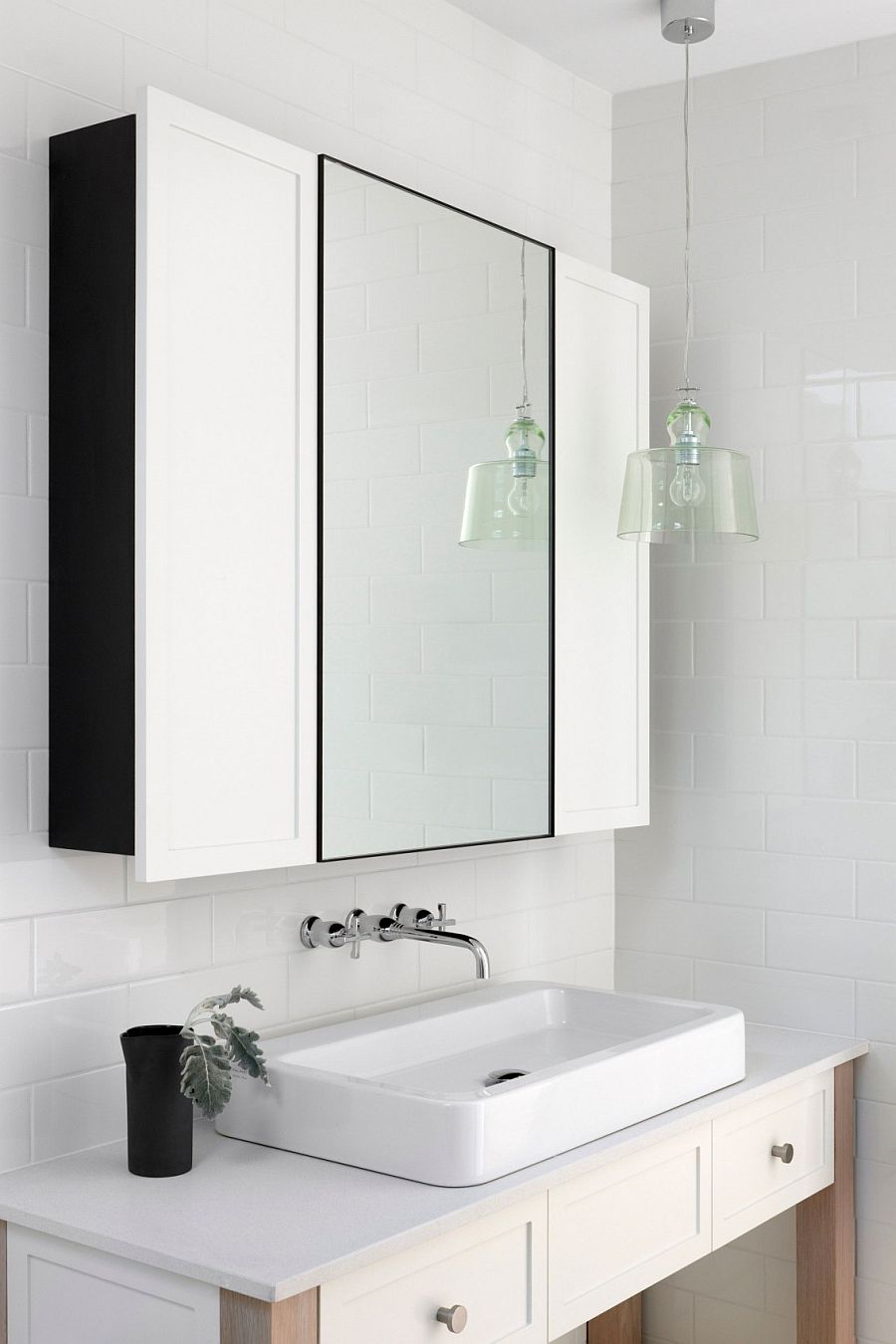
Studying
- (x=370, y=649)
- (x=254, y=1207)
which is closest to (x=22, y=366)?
(x=370, y=649)

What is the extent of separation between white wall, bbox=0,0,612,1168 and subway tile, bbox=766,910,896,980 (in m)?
0.39

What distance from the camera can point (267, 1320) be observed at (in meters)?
1.42

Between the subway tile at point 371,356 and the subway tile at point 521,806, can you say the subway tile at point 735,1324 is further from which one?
the subway tile at point 371,356

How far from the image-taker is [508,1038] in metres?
2.38

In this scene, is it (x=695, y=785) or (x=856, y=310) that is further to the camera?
(x=695, y=785)

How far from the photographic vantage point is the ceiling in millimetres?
2486

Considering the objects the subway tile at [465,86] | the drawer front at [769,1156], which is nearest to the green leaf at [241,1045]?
the drawer front at [769,1156]

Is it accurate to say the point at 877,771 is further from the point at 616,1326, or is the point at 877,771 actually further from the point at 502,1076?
the point at 616,1326

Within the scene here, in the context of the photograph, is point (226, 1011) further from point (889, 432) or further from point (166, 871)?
point (889, 432)

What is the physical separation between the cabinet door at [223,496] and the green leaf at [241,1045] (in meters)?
0.19

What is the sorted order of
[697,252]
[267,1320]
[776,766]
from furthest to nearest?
[697,252] → [776,766] → [267,1320]

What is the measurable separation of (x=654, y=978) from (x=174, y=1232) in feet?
4.90

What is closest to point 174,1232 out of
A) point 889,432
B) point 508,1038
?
point 508,1038

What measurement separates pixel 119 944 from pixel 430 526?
31.9 inches
